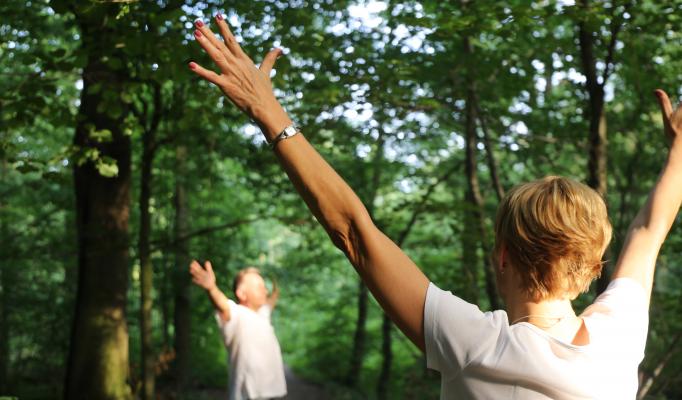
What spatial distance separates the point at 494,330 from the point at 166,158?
482 inches

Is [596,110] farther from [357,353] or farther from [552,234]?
[357,353]

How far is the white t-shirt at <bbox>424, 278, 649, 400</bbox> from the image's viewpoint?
1.51 m

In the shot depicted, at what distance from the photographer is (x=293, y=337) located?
90.2ft

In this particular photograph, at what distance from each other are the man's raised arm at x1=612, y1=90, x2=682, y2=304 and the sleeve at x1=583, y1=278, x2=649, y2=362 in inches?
2.1

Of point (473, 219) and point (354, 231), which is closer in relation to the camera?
point (354, 231)

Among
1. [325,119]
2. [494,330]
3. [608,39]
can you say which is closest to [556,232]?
[494,330]

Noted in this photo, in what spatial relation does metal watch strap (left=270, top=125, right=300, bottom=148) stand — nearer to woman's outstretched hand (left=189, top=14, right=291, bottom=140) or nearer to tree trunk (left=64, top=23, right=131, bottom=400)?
woman's outstretched hand (left=189, top=14, right=291, bottom=140)

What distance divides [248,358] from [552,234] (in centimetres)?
567

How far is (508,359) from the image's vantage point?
5.05 feet

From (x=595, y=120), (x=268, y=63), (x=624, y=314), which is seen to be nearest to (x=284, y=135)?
(x=268, y=63)

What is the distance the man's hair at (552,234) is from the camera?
1.66 m

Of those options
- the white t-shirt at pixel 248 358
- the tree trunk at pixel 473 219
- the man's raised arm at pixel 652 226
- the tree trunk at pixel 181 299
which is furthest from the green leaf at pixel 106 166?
the tree trunk at pixel 181 299

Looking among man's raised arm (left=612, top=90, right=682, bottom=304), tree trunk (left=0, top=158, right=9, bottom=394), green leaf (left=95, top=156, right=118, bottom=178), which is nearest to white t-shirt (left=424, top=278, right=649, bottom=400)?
man's raised arm (left=612, top=90, right=682, bottom=304)

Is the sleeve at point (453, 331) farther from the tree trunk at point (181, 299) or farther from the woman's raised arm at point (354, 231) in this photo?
the tree trunk at point (181, 299)
